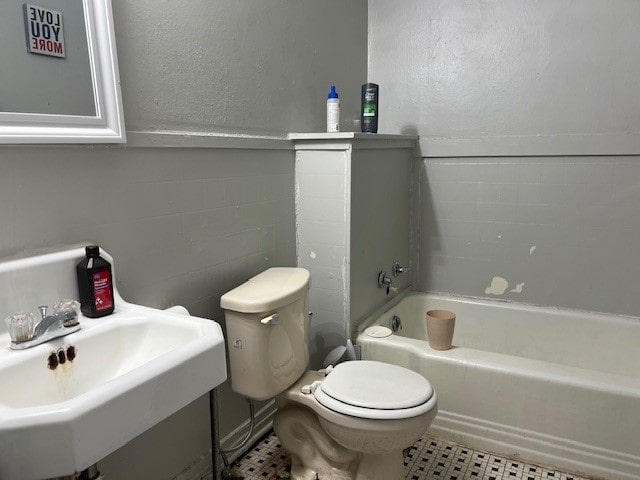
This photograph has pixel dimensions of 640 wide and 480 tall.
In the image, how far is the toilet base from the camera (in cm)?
157

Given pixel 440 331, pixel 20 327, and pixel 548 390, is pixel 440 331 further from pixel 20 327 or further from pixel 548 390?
pixel 20 327

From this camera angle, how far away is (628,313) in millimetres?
2273

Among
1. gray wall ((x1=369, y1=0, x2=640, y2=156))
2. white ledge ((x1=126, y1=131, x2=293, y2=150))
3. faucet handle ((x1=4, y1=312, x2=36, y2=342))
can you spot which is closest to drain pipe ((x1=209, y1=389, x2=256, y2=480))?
faucet handle ((x1=4, y1=312, x2=36, y2=342))

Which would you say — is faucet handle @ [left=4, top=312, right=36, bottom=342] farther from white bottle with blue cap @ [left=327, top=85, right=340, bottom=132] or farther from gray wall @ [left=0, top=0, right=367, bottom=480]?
white bottle with blue cap @ [left=327, top=85, right=340, bottom=132]

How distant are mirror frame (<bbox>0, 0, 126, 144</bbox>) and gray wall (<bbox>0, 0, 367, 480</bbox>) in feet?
0.14

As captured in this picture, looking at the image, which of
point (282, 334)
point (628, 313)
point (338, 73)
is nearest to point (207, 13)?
point (338, 73)

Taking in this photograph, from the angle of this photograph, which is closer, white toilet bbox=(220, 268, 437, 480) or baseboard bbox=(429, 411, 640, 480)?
white toilet bbox=(220, 268, 437, 480)

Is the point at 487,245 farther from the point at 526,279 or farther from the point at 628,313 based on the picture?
the point at 628,313

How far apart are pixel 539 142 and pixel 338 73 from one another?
3.45 feet

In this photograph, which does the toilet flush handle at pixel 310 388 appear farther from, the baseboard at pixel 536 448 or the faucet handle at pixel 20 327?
the faucet handle at pixel 20 327

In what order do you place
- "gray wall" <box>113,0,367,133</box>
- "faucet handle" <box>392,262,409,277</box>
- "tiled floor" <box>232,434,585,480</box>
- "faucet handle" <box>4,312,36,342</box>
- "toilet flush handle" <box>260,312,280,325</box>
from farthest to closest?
1. "faucet handle" <box>392,262,409,277</box>
2. "tiled floor" <box>232,434,585,480</box>
3. "toilet flush handle" <box>260,312,280,325</box>
4. "gray wall" <box>113,0,367,133</box>
5. "faucet handle" <box>4,312,36,342</box>

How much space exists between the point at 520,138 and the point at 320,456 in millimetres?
1753

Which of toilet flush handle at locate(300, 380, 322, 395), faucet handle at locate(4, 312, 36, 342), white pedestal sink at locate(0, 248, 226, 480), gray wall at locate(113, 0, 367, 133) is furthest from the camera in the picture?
toilet flush handle at locate(300, 380, 322, 395)

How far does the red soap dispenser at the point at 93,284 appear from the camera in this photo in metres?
1.21
